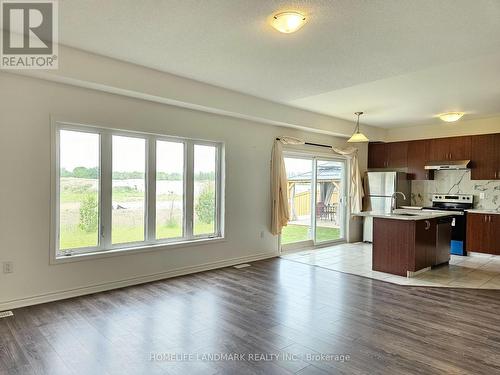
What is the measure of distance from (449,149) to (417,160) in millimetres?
677

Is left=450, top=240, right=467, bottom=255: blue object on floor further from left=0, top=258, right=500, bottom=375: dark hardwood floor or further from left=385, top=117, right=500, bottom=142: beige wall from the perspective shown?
left=0, top=258, right=500, bottom=375: dark hardwood floor

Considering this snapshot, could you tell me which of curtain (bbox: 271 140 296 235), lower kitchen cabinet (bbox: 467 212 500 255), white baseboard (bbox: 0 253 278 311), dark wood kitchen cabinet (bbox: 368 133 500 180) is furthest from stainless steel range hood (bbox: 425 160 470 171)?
white baseboard (bbox: 0 253 278 311)

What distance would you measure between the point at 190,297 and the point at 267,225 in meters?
2.47

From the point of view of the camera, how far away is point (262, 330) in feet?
9.98

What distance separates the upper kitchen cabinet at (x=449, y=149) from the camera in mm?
6730

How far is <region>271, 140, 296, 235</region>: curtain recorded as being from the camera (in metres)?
6.05

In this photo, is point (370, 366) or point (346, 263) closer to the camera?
point (370, 366)

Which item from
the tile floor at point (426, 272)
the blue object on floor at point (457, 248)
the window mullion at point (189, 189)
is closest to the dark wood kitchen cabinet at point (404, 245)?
the tile floor at point (426, 272)

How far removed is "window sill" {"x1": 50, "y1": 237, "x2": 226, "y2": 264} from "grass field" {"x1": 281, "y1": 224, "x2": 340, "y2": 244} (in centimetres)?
166

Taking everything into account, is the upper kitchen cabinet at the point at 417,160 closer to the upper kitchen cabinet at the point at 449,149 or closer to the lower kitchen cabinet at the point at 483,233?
the upper kitchen cabinet at the point at 449,149

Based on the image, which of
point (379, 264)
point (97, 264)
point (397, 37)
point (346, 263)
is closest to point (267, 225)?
point (346, 263)

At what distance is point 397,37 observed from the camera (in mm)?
3055

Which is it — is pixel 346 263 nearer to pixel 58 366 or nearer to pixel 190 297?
pixel 190 297

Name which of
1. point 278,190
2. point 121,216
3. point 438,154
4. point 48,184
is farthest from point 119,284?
point 438,154
